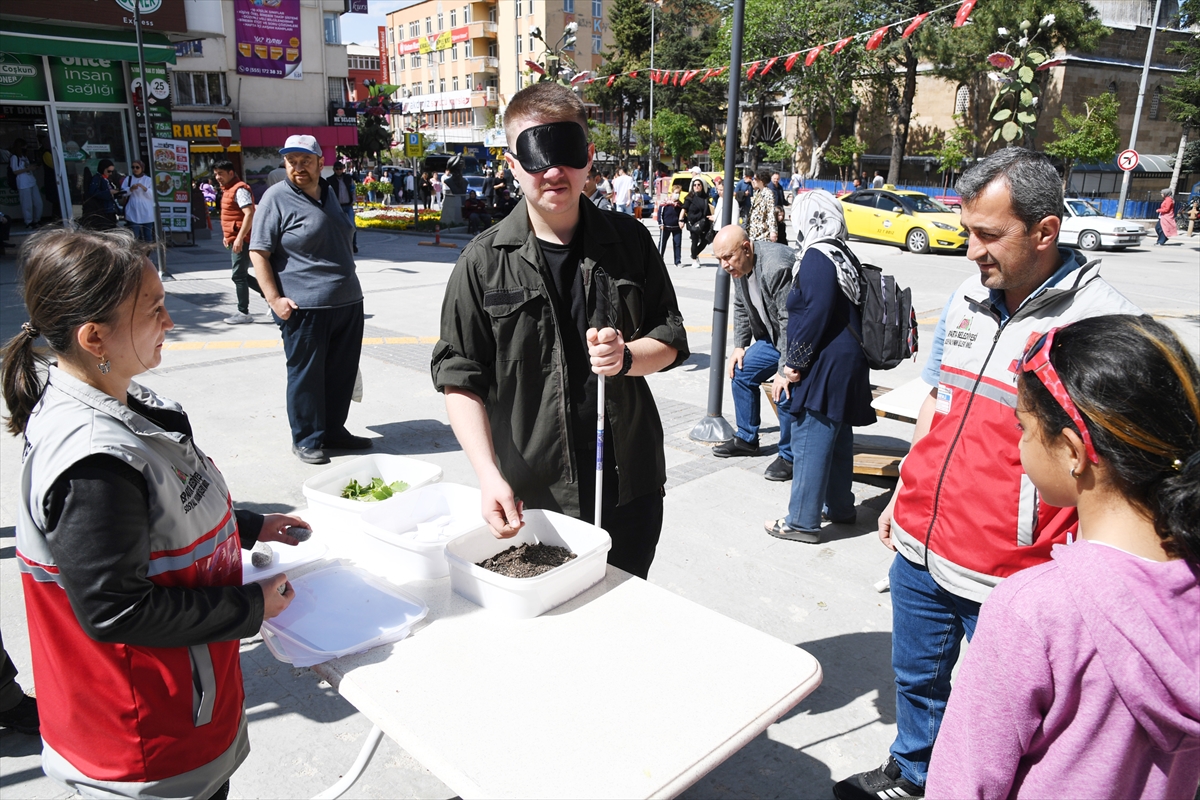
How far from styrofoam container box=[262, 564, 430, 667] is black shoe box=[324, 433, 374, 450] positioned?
13.1 feet

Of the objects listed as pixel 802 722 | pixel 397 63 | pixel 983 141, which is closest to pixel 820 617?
pixel 802 722

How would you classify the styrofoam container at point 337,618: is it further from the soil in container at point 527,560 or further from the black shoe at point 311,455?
the black shoe at point 311,455

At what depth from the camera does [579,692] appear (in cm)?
181

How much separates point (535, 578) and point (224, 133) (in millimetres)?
27145

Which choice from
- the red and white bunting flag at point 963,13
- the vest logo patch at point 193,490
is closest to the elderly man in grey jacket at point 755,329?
the vest logo patch at point 193,490

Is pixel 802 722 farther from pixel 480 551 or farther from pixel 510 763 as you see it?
pixel 510 763

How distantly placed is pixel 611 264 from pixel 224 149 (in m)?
26.6

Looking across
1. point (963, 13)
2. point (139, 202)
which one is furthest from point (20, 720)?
point (139, 202)

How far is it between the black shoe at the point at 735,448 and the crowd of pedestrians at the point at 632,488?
3285 mm

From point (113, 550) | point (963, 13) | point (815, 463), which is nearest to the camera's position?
point (113, 550)

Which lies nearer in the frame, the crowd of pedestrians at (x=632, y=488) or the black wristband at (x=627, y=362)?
the crowd of pedestrians at (x=632, y=488)

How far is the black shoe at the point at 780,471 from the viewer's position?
18.8 ft

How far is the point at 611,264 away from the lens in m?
2.55

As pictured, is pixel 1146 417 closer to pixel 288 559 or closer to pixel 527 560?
pixel 527 560
